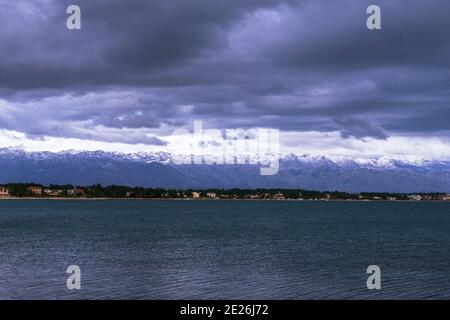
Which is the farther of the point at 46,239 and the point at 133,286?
the point at 46,239

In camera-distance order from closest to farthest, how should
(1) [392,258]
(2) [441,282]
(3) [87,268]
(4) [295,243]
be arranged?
(2) [441,282] < (3) [87,268] < (1) [392,258] < (4) [295,243]

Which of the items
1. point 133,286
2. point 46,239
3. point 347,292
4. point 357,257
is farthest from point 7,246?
point 347,292

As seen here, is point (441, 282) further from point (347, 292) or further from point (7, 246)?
point (7, 246)

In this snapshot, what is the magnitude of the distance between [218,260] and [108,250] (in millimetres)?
22996

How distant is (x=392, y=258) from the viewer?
87500 millimetres

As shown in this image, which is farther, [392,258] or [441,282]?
[392,258]

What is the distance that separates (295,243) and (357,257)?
75.5ft

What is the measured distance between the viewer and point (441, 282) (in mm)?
63406

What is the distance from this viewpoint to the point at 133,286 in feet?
193

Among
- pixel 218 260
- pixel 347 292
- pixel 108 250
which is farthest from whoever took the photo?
pixel 108 250
